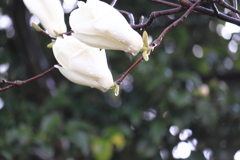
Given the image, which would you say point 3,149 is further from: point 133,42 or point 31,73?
point 133,42

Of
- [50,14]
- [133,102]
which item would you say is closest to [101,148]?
[133,102]

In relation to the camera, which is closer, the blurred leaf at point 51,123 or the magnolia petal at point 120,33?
the magnolia petal at point 120,33

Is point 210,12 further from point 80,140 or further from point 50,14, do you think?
point 80,140

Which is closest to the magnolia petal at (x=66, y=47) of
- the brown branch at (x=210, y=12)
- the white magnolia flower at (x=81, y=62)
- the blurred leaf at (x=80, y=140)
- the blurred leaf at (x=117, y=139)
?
the white magnolia flower at (x=81, y=62)

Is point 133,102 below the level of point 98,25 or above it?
below

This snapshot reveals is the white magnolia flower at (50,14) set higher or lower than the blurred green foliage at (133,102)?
higher

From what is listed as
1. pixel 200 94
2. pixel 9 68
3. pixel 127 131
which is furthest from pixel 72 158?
pixel 200 94

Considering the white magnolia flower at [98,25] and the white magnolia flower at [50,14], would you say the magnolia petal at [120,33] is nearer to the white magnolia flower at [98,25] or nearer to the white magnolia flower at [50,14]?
the white magnolia flower at [98,25]
